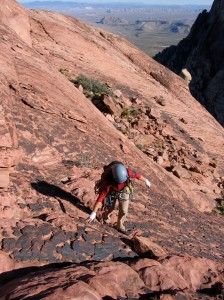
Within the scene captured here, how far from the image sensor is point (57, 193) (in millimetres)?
6777

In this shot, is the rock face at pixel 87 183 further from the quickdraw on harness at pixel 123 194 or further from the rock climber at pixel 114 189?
the quickdraw on harness at pixel 123 194

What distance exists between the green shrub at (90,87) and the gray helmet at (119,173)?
873 cm

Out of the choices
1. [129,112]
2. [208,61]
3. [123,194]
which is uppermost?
[123,194]

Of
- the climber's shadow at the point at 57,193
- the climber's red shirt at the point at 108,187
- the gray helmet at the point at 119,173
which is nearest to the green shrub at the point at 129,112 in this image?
the climber's shadow at the point at 57,193

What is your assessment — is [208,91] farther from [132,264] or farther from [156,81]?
[132,264]

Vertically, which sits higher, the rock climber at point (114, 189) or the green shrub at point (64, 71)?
the rock climber at point (114, 189)

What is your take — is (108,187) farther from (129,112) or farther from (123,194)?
(129,112)

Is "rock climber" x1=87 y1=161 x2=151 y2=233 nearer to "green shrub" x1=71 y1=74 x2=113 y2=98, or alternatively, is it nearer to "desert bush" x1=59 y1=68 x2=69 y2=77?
"green shrub" x1=71 y1=74 x2=113 y2=98

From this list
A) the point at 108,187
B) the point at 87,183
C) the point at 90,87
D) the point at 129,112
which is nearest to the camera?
the point at 108,187

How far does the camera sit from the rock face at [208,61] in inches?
1624

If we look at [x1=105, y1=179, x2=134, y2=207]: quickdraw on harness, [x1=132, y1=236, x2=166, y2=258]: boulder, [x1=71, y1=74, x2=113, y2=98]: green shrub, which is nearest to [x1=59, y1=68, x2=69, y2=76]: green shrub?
[x1=71, y1=74, x2=113, y2=98]: green shrub

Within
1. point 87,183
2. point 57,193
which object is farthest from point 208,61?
point 57,193

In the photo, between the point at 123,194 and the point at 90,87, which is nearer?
the point at 123,194

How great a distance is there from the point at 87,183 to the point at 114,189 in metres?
1.20
